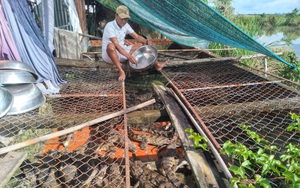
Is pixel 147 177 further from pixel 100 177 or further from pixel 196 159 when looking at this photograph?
pixel 196 159

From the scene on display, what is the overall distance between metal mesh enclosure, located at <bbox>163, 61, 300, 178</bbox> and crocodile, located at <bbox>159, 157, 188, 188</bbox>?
2.39 feet

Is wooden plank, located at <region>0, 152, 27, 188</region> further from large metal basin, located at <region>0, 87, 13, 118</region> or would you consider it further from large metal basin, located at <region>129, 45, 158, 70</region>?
large metal basin, located at <region>129, 45, 158, 70</region>

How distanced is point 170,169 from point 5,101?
220cm

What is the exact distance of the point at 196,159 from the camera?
6.93 ft

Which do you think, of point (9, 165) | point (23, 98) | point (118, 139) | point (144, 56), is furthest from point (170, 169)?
point (144, 56)

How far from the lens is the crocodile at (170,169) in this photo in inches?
119

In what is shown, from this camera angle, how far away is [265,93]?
142 inches

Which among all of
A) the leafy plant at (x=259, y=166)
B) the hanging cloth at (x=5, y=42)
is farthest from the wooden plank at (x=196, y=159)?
the hanging cloth at (x=5, y=42)

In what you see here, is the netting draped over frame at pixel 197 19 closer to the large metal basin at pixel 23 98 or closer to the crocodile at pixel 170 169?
the crocodile at pixel 170 169

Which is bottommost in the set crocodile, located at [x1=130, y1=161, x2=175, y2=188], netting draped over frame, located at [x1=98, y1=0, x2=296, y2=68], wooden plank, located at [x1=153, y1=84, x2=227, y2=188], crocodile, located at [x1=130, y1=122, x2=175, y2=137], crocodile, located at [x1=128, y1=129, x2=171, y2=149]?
crocodile, located at [x1=130, y1=161, x2=175, y2=188]

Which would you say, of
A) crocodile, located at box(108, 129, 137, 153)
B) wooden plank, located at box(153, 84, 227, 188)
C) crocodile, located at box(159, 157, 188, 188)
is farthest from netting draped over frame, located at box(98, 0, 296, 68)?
crocodile, located at box(108, 129, 137, 153)

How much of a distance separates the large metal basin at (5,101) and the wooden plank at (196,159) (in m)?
1.87

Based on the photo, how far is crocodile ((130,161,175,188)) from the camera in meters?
2.97

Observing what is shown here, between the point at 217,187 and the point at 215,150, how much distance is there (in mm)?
330
